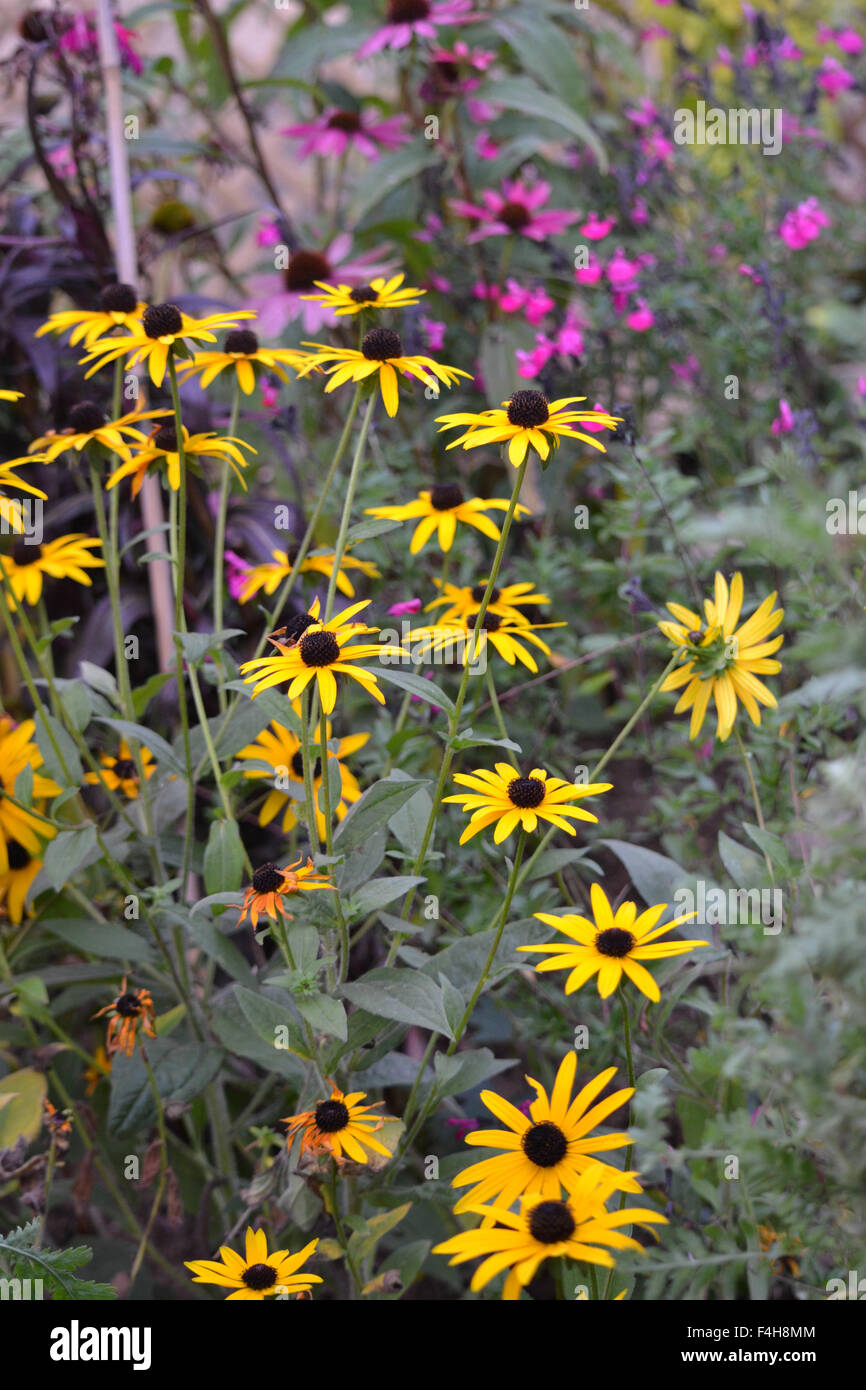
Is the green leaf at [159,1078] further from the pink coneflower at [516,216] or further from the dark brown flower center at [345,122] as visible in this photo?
the dark brown flower center at [345,122]

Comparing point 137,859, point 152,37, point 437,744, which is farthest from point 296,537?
point 152,37

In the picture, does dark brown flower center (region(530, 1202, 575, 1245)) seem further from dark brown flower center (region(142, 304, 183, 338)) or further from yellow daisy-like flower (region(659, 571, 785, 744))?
dark brown flower center (region(142, 304, 183, 338))

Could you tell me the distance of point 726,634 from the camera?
0.77m

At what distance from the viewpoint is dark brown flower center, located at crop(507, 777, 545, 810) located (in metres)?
0.69

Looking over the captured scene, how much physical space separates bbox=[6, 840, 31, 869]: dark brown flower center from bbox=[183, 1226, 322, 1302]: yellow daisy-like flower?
439mm

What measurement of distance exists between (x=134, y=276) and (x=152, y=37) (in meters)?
2.06

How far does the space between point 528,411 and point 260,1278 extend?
54cm

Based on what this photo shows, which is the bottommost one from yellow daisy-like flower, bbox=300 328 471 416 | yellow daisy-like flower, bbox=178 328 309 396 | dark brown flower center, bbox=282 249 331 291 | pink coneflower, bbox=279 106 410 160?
yellow daisy-like flower, bbox=300 328 471 416

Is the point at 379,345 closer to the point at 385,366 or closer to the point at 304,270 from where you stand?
the point at 385,366

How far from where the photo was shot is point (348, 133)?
5.31 feet

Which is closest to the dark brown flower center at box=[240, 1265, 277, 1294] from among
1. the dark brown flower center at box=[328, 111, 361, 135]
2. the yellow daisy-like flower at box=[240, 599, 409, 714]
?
the yellow daisy-like flower at box=[240, 599, 409, 714]

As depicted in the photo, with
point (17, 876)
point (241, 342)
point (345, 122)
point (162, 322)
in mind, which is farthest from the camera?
point (345, 122)

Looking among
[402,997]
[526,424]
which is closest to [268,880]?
[402,997]
